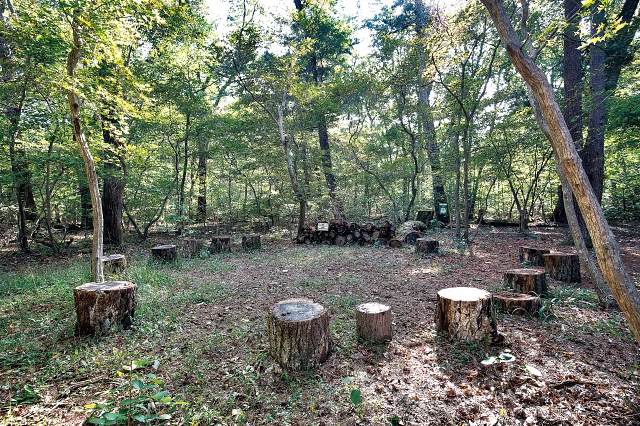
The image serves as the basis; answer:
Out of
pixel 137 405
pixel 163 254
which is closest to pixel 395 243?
pixel 163 254

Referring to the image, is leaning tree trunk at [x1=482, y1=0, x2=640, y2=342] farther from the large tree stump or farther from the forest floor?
the large tree stump

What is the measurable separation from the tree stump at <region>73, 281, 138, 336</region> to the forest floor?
14 cm

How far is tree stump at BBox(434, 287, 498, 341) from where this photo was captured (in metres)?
3.17

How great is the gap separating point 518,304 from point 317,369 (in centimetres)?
283

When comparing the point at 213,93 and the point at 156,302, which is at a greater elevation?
the point at 213,93

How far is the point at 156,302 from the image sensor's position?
454cm

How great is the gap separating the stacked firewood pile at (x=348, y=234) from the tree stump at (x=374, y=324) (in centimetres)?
676

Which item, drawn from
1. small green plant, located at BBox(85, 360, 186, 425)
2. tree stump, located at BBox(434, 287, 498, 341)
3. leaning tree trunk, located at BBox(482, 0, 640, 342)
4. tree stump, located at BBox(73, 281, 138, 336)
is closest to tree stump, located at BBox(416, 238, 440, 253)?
tree stump, located at BBox(434, 287, 498, 341)

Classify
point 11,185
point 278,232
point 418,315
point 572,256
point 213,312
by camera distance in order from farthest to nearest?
1. point 278,232
2. point 11,185
3. point 572,256
4. point 213,312
5. point 418,315

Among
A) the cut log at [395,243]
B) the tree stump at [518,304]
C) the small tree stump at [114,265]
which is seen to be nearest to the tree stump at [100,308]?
the small tree stump at [114,265]

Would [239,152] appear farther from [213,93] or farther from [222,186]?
[213,93]

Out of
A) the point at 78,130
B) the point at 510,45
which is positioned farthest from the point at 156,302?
the point at 510,45

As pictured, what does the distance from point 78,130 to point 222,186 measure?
11.1m

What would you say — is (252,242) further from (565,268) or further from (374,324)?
(565,268)
